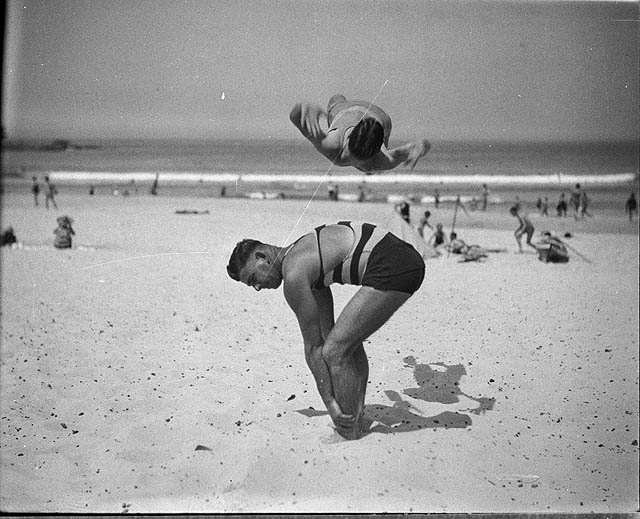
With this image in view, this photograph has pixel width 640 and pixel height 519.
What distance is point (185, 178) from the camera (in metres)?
2.38

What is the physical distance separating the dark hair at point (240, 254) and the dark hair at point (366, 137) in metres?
0.48

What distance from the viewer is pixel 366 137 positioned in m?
2.22

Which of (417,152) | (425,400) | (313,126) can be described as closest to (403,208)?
(417,152)

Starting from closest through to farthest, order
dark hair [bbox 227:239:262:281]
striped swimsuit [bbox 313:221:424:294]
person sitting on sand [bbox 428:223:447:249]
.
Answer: striped swimsuit [bbox 313:221:424:294], dark hair [bbox 227:239:262:281], person sitting on sand [bbox 428:223:447:249]

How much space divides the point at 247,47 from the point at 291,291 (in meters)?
0.89

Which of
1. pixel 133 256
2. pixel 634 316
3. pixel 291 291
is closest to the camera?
pixel 291 291

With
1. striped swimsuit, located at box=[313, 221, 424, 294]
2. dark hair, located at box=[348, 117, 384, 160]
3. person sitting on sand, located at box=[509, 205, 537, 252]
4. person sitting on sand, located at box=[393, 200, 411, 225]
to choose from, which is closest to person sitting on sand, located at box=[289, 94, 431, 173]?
dark hair, located at box=[348, 117, 384, 160]

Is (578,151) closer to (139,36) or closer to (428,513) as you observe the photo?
(428,513)

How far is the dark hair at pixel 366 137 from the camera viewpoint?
222 cm

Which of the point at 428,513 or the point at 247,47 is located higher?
the point at 247,47

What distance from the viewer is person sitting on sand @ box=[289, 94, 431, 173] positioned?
2.22 m

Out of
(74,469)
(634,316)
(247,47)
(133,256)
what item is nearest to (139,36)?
(247,47)

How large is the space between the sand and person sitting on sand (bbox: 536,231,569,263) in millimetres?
39

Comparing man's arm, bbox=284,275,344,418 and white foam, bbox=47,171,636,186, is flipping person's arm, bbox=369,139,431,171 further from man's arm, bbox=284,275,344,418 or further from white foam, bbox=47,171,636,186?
man's arm, bbox=284,275,344,418
